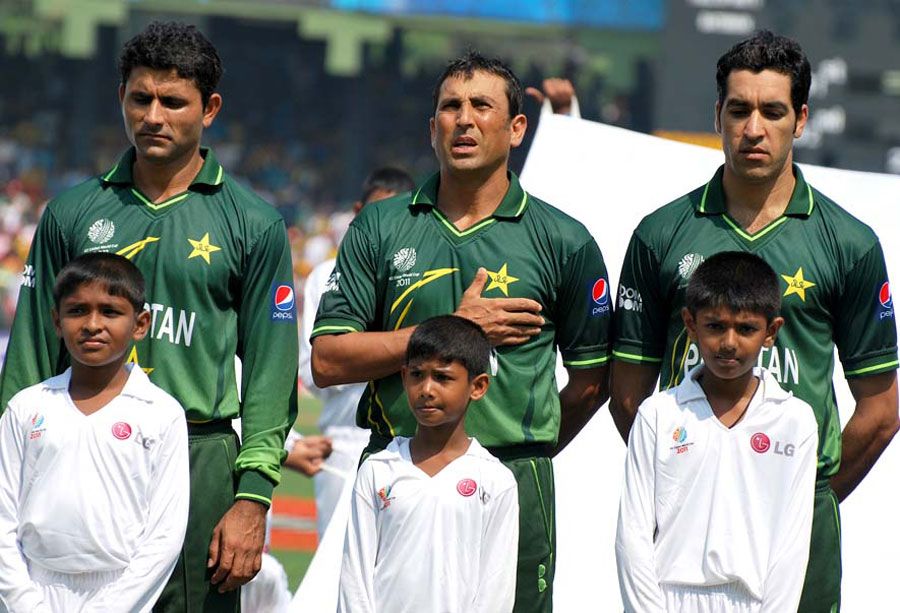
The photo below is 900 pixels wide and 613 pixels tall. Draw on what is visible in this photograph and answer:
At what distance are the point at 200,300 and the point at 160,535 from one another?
1.91 ft

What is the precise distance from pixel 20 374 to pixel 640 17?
85.2 ft

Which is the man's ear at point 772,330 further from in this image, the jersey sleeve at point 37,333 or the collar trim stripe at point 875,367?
the jersey sleeve at point 37,333

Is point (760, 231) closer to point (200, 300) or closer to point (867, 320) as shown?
point (867, 320)

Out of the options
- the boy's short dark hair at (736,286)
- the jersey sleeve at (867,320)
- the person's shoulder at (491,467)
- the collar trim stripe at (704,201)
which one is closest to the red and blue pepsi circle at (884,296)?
the jersey sleeve at (867,320)

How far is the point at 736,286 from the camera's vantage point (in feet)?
11.4

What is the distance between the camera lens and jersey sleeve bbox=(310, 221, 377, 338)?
3.84 m

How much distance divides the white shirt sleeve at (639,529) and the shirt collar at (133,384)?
3.66 ft

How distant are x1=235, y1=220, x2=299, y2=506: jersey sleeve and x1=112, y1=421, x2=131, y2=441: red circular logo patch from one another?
0.31 m

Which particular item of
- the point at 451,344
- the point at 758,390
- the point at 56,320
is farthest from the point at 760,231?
the point at 56,320

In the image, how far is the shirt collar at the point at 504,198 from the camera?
3873 millimetres

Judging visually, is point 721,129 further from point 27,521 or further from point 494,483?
point 27,521

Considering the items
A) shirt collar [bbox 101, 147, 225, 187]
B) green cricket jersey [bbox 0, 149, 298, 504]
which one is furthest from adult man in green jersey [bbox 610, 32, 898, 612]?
shirt collar [bbox 101, 147, 225, 187]

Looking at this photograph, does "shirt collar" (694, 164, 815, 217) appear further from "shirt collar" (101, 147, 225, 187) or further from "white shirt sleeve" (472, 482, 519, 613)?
"shirt collar" (101, 147, 225, 187)

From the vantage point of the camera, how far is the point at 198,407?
12.0 feet
